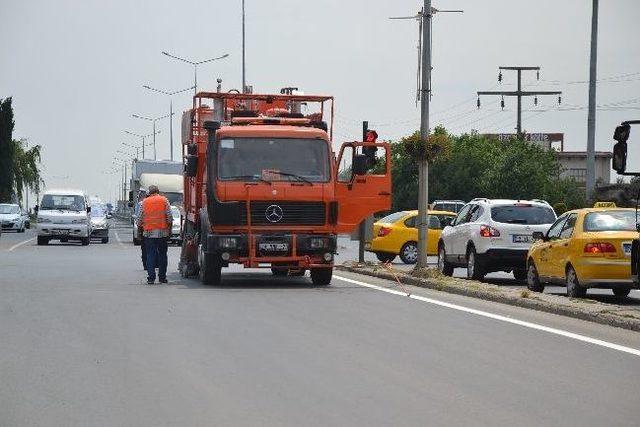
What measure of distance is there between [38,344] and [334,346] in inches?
111

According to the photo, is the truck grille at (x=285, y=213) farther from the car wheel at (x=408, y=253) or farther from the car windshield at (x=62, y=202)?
the car windshield at (x=62, y=202)

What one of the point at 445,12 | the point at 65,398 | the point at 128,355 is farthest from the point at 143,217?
the point at 65,398

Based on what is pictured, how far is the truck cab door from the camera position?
26359 millimetres

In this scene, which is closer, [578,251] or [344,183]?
[578,251]

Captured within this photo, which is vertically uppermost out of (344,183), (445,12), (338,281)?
(445,12)

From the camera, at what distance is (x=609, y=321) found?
1716 centimetres

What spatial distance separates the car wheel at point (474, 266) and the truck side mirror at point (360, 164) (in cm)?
288

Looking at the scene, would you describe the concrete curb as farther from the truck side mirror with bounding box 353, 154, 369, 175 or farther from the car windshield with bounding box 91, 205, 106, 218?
the car windshield with bounding box 91, 205, 106, 218

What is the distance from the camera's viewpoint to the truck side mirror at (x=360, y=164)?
26.2 metres

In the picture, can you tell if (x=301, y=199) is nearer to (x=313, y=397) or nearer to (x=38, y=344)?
(x=38, y=344)

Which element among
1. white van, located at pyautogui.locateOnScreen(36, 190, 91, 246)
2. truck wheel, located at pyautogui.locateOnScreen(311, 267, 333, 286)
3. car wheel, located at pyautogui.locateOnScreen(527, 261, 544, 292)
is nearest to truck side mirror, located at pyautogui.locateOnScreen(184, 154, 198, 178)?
truck wheel, located at pyautogui.locateOnScreen(311, 267, 333, 286)

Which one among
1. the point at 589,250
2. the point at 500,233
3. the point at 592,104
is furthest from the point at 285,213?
the point at 592,104

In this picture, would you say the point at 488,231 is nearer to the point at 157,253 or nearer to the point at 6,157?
the point at 157,253

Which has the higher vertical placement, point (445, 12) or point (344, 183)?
point (445, 12)
